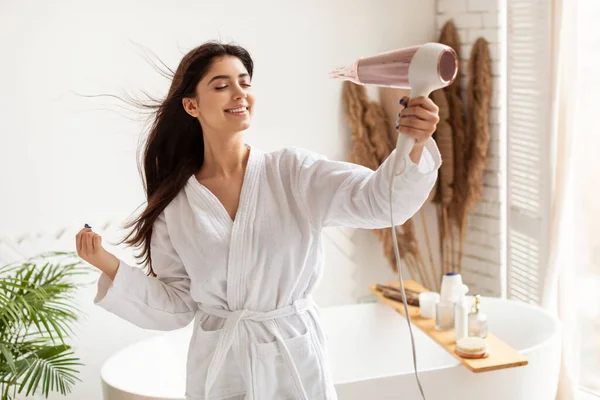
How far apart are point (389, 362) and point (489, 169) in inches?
42.7

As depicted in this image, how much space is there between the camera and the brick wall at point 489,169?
392cm

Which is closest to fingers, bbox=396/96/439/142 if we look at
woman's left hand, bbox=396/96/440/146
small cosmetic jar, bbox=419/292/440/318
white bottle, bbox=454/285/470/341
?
woman's left hand, bbox=396/96/440/146

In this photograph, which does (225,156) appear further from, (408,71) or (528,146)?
(528,146)

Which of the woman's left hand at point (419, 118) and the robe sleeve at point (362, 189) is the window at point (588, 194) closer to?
the robe sleeve at point (362, 189)

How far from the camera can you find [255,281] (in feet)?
5.86

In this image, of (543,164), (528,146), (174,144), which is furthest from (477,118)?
(174,144)

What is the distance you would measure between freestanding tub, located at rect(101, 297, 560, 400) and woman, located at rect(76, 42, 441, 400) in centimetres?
94

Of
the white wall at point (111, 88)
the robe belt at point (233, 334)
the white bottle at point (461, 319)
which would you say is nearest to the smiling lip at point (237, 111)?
the robe belt at point (233, 334)

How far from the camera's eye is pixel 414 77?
1393 millimetres

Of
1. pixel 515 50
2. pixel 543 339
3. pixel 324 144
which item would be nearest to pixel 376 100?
pixel 324 144

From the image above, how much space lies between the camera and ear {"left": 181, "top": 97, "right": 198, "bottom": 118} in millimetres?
1837

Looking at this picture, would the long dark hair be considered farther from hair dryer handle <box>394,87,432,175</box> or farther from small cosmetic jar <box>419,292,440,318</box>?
small cosmetic jar <box>419,292,440,318</box>

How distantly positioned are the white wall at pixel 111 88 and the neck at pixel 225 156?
1678 mm

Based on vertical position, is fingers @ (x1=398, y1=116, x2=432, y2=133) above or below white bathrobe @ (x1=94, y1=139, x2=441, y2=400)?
above
